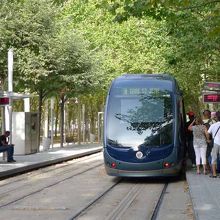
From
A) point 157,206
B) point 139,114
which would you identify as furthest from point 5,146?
point 157,206

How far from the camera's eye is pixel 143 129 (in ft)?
53.9

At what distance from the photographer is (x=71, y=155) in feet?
92.2

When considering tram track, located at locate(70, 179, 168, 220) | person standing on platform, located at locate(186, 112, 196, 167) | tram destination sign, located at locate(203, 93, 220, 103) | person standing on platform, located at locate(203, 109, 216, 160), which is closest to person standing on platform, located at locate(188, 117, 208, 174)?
person standing on platform, located at locate(203, 109, 216, 160)

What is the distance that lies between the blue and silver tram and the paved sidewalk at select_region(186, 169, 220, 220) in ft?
3.37

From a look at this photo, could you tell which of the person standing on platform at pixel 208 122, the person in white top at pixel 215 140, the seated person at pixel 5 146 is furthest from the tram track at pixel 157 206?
the seated person at pixel 5 146

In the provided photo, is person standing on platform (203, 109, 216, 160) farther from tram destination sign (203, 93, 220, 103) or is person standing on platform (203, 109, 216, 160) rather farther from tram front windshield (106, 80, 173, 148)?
tram destination sign (203, 93, 220, 103)

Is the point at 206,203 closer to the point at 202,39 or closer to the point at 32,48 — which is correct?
the point at 202,39

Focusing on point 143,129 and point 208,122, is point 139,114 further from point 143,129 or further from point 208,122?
point 208,122

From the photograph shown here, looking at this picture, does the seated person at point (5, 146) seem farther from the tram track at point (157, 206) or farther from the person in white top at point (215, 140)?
the person in white top at point (215, 140)

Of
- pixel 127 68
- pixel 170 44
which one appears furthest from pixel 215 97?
pixel 127 68

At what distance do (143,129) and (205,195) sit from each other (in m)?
4.63

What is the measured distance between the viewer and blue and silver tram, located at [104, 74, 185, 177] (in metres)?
16.1

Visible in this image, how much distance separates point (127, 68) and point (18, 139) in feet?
57.1

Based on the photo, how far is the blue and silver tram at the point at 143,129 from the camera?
16.1m
